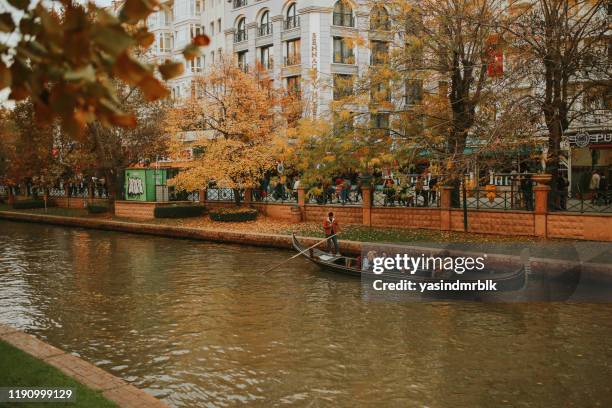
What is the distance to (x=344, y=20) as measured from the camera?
1831 inches

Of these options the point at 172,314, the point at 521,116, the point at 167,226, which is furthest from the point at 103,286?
the point at 521,116

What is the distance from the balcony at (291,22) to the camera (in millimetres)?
47281

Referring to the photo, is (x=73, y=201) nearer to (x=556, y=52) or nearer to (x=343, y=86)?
(x=343, y=86)

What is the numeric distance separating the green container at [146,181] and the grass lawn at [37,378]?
2675 cm

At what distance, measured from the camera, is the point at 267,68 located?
49.8 meters

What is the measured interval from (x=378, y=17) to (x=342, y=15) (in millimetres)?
24120

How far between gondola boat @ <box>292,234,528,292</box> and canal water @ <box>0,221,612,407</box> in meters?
0.39

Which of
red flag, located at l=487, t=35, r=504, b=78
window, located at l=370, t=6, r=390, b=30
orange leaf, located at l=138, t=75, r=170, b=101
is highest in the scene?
window, located at l=370, t=6, r=390, b=30

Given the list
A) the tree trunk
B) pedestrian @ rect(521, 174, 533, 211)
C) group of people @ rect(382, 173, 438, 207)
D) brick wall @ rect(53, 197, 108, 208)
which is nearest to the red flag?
pedestrian @ rect(521, 174, 533, 211)

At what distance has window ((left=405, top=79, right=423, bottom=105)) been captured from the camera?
23.9m

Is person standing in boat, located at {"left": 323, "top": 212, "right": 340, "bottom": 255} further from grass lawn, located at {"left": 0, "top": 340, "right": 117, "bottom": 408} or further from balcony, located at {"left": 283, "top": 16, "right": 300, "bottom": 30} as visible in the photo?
balcony, located at {"left": 283, "top": 16, "right": 300, "bottom": 30}

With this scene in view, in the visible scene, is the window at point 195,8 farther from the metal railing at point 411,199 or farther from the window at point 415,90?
the window at point 415,90

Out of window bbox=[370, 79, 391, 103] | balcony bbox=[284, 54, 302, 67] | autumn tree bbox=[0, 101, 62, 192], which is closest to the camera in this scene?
window bbox=[370, 79, 391, 103]

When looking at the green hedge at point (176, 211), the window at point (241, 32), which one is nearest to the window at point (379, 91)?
the green hedge at point (176, 211)
